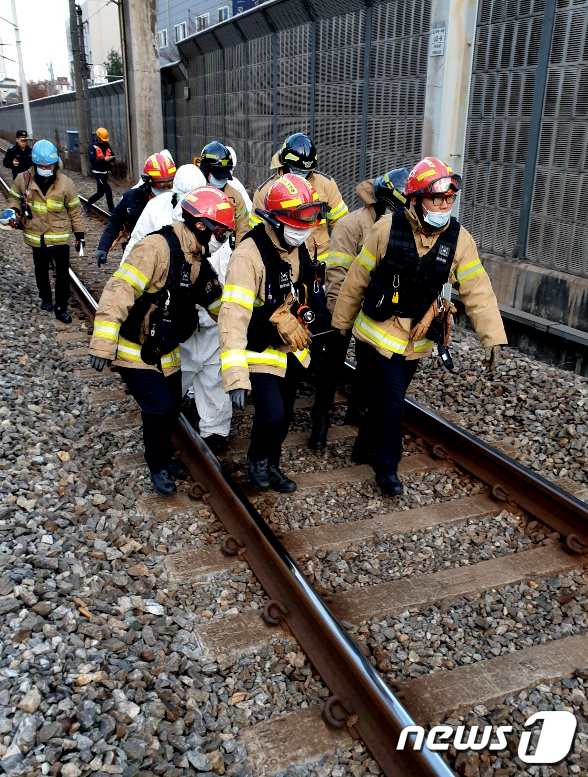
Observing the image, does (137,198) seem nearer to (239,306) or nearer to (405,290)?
(239,306)

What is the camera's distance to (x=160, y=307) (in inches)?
188

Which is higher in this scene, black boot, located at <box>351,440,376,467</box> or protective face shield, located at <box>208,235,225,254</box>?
protective face shield, located at <box>208,235,225,254</box>

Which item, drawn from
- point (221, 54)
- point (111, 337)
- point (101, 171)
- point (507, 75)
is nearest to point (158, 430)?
point (111, 337)

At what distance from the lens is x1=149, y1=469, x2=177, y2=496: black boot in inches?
204

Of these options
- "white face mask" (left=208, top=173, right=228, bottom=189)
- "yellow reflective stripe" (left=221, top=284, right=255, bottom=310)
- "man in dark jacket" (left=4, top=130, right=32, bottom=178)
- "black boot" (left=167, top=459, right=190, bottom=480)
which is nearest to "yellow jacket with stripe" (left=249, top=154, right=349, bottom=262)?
"white face mask" (left=208, top=173, right=228, bottom=189)

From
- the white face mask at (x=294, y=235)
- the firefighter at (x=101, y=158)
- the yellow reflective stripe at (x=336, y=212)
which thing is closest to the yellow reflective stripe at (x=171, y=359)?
the white face mask at (x=294, y=235)

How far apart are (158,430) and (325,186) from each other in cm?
291

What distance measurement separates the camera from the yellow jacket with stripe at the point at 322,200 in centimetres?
650

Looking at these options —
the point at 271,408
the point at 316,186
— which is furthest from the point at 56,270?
the point at 271,408

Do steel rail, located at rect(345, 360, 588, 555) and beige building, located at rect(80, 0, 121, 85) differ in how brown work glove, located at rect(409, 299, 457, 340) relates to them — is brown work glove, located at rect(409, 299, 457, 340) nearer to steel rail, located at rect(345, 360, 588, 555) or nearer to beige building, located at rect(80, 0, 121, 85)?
steel rail, located at rect(345, 360, 588, 555)

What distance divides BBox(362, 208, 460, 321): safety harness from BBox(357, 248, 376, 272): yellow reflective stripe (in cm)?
6

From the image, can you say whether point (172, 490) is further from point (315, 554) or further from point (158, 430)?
point (315, 554)

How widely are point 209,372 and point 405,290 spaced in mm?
1793

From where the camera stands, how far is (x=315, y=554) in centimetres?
464
